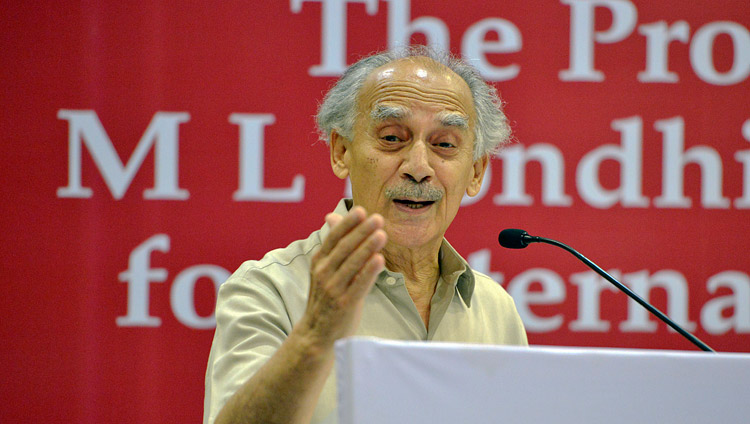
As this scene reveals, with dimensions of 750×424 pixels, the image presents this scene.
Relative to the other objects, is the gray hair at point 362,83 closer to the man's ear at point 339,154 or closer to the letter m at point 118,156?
the man's ear at point 339,154

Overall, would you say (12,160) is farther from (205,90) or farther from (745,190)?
(745,190)

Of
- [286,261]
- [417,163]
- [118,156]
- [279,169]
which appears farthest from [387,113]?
Answer: [118,156]

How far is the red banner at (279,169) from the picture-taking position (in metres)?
Result: 2.29

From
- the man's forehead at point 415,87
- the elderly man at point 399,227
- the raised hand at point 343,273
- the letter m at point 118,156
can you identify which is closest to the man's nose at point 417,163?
the elderly man at point 399,227

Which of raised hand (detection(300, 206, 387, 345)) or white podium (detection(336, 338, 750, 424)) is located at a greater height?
raised hand (detection(300, 206, 387, 345))

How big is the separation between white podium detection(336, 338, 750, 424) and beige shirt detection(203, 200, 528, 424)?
554mm

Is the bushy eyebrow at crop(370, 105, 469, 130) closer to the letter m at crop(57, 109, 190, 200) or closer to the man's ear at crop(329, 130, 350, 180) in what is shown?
the man's ear at crop(329, 130, 350, 180)

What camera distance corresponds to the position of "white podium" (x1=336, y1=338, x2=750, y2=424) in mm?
747

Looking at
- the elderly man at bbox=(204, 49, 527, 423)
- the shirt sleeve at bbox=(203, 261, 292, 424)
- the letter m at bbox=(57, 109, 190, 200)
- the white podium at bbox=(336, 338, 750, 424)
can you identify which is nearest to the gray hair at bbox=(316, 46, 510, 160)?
the elderly man at bbox=(204, 49, 527, 423)

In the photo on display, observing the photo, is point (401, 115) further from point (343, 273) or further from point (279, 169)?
point (279, 169)

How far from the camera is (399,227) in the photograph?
5.15 ft

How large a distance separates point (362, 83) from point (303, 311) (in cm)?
57

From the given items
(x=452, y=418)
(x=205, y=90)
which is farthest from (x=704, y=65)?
(x=452, y=418)

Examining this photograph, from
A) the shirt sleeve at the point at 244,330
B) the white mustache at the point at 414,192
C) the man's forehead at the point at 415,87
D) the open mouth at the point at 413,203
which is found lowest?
the shirt sleeve at the point at 244,330
